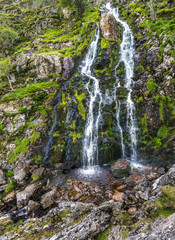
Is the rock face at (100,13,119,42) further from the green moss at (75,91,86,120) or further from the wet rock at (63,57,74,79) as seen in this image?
the green moss at (75,91,86,120)

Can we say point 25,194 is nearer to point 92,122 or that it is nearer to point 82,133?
point 82,133

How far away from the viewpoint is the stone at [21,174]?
35.3 feet

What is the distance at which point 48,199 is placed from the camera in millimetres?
8344

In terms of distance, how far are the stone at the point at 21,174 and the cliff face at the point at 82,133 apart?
3.1 inches

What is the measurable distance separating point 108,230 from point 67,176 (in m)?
6.62

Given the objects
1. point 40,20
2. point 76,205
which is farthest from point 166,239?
point 40,20

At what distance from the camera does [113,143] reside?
39.5 feet

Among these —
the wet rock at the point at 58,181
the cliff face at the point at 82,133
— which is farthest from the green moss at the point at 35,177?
the wet rock at the point at 58,181

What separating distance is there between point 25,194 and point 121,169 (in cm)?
736

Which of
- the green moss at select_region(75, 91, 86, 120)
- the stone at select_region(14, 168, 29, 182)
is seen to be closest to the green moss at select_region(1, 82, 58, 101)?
the green moss at select_region(75, 91, 86, 120)

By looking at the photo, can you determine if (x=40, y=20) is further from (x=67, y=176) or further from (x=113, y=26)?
(x=67, y=176)

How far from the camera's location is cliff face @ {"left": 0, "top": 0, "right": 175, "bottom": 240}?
5414 mm

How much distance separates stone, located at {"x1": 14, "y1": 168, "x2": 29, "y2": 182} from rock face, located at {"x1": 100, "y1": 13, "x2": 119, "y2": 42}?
2211 centimetres

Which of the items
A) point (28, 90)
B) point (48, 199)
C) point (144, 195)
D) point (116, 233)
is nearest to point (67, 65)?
point (28, 90)
